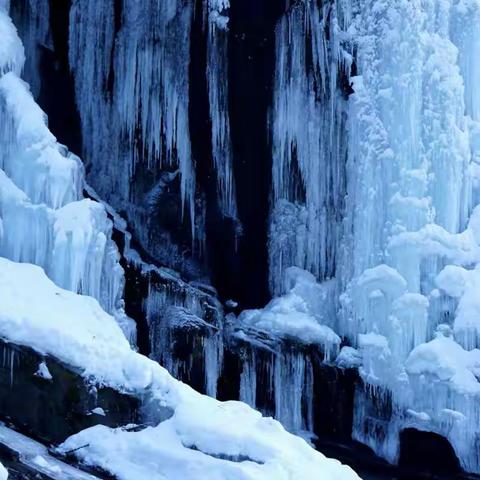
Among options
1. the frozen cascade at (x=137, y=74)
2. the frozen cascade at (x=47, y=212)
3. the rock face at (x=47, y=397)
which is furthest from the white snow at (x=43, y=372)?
the frozen cascade at (x=137, y=74)

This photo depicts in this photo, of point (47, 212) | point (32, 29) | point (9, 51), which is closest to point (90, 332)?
point (47, 212)

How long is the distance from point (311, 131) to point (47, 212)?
16.0 feet

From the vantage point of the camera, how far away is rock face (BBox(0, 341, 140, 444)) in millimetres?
6395

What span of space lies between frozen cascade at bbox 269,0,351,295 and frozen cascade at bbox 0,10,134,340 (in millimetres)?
3850

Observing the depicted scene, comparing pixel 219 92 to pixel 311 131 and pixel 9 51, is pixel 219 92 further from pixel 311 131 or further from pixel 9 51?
pixel 9 51

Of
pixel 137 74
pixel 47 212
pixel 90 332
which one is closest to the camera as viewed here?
pixel 90 332

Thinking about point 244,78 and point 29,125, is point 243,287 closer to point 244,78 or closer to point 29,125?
point 244,78

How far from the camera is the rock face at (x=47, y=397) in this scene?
21.0ft

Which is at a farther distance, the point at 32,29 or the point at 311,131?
the point at 32,29

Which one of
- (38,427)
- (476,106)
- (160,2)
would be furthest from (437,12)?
(38,427)

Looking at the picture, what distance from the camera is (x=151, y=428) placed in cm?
638

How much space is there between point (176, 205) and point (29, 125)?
4.19 meters

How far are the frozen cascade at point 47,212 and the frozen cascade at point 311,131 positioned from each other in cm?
385

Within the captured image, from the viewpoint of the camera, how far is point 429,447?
10.7 meters
